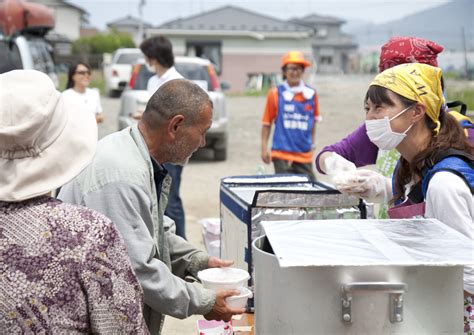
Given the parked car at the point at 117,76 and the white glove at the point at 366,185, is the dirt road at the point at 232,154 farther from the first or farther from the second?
the white glove at the point at 366,185

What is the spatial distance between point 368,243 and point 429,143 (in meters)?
0.67

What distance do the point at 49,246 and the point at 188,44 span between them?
41.3 m

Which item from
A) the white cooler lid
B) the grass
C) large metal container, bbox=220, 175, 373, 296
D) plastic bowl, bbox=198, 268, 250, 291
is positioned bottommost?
the grass

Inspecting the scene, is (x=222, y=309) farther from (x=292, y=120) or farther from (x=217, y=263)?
(x=292, y=120)

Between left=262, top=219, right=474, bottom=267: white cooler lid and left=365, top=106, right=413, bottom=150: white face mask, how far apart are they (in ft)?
1.34

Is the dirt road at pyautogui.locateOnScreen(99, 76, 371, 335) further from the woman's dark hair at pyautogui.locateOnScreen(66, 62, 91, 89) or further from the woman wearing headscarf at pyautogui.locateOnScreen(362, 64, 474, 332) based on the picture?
the woman wearing headscarf at pyautogui.locateOnScreen(362, 64, 474, 332)

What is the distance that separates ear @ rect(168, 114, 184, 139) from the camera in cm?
238

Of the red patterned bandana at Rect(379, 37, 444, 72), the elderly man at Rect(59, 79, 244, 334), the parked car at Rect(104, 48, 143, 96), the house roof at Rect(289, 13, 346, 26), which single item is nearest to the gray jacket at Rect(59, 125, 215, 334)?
the elderly man at Rect(59, 79, 244, 334)

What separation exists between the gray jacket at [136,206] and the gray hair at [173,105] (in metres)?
0.09

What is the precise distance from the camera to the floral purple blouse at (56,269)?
5.47 ft

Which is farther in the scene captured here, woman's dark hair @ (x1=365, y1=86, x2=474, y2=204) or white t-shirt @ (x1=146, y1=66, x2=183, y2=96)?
white t-shirt @ (x1=146, y1=66, x2=183, y2=96)

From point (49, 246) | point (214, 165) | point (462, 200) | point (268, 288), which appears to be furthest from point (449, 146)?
point (214, 165)

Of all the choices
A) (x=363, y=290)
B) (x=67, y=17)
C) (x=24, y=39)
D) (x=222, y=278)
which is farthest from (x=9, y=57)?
(x=67, y=17)

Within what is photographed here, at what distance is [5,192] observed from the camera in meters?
1.66
